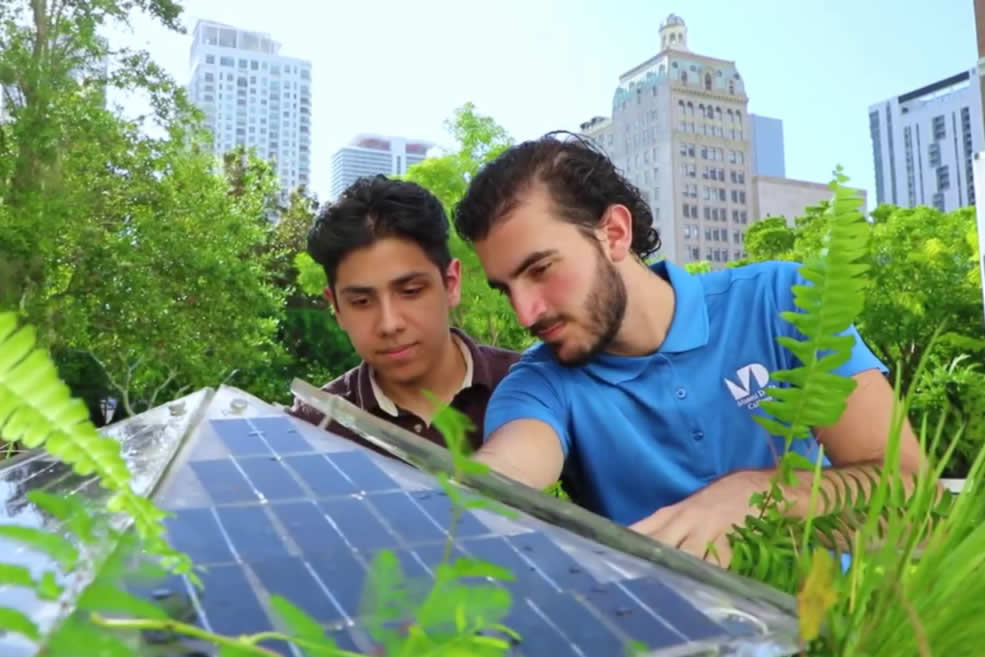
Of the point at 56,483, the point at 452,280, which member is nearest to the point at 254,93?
the point at 452,280

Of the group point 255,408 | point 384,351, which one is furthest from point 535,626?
point 384,351

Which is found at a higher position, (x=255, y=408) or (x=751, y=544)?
(x=255, y=408)

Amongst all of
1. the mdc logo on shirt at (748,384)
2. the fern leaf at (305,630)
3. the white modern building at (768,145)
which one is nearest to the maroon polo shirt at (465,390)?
the mdc logo on shirt at (748,384)

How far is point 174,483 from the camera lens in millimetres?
585

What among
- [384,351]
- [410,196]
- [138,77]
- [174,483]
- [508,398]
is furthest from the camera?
[138,77]

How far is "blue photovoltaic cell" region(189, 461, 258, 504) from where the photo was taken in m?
0.56

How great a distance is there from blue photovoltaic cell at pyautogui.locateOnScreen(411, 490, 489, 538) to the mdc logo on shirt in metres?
1.06

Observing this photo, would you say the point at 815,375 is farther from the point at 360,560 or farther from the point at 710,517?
the point at 360,560

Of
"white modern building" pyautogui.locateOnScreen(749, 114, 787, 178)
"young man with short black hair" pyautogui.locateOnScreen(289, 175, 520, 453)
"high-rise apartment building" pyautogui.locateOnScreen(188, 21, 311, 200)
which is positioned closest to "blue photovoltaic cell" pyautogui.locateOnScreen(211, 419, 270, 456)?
"young man with short black hair" pyautogui.locateOnScreen(289, 175, 520, 453)

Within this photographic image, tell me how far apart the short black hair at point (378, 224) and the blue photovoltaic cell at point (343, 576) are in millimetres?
2012

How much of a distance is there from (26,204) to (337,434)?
629 inches

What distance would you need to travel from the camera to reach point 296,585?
442mm

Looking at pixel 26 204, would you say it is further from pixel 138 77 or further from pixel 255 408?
pixel 255 408

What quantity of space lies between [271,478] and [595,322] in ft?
3.60
